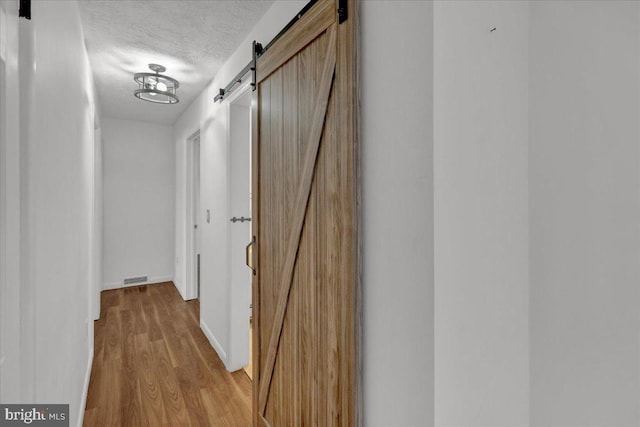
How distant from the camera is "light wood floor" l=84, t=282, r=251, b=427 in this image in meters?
1.92

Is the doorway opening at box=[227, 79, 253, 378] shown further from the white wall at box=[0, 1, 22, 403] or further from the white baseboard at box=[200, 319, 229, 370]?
the white wall at box=[0, 1, 22, 403]

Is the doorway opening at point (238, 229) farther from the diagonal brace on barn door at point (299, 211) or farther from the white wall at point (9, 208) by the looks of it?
the white wall at point (9, 208)

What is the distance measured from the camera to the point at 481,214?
2.12ft

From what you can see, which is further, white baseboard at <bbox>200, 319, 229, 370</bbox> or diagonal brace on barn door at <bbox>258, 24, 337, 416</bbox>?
white baseboard at <bbox>200, 319, 229, 370</bbox>

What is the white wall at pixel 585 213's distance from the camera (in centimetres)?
53

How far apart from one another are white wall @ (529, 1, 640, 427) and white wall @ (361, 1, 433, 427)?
0.94 feet

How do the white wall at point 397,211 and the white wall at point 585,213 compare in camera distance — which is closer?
the white wall at point 585,213

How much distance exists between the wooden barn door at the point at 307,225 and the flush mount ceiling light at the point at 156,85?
1403mm

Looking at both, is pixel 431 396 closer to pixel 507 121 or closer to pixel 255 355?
pixel 507 121

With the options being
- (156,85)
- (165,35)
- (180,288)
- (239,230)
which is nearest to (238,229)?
(239,230)

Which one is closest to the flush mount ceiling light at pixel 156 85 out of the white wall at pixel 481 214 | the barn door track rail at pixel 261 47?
the barn door track rail at pixel 261 47

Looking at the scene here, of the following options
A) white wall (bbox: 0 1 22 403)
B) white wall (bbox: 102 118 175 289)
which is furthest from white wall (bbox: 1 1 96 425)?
white wall (bbox: 102 118 175 289)

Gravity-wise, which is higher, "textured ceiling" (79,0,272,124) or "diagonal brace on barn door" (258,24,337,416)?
"textured ceiling" (79,0,272,124)

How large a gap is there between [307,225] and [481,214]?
79cm
